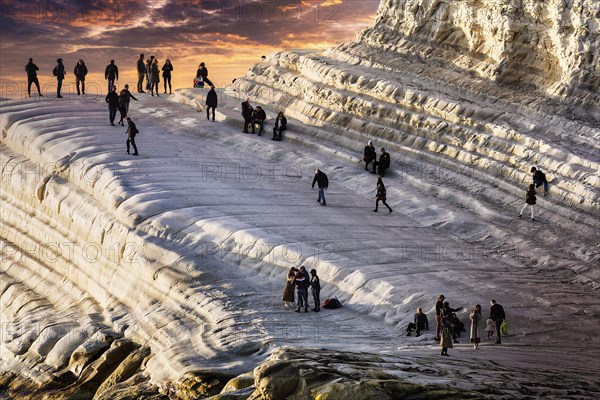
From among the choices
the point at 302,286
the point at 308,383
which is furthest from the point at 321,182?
the point at 308,383

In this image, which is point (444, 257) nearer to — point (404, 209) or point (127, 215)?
point (404, 209)

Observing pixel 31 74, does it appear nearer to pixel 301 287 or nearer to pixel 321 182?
pixel 321 182

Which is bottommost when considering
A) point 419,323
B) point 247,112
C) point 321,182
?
point 419,323

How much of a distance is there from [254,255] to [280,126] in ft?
44.9

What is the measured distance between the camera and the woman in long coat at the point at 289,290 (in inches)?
1061

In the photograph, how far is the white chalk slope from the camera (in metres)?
25.3

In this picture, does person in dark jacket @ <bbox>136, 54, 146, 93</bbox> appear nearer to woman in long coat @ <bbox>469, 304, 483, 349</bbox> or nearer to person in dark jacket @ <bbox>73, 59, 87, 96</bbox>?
person in dark jacket @ <bbox>73, 59, 87, 96</bbox>

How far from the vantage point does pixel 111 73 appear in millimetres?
47031

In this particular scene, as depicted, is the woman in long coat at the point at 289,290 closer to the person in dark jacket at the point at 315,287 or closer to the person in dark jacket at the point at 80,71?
the person in dark jacket at the point at 315,287

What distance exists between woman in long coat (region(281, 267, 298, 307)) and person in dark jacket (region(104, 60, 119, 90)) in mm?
22777

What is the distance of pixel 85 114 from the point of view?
44.8 m

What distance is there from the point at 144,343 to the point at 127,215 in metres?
6.41

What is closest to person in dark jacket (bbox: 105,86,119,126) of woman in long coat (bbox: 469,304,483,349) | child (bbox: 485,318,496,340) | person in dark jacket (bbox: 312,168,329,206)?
person in dark jacket (bbox: 312,168,329,206)

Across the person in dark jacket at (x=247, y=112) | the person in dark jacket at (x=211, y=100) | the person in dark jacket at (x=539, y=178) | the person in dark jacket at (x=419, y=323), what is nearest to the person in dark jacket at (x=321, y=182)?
the person in dark jacket at (x=539, y=178)
